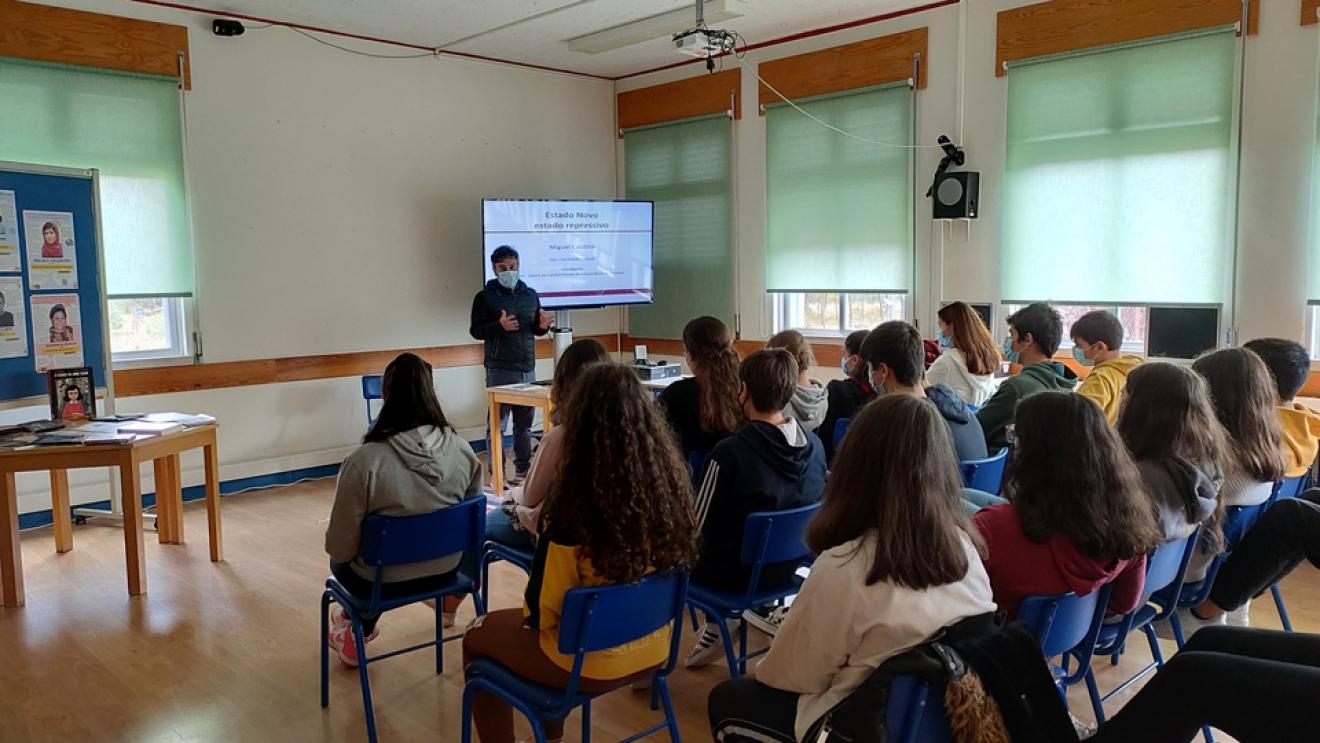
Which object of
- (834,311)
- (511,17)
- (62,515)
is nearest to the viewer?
(62,515)

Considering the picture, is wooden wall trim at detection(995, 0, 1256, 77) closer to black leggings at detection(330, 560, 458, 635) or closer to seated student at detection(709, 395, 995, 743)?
seated student at detection(709, 395, 995, 743)

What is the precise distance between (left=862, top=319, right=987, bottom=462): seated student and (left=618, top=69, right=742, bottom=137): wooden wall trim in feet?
12.9

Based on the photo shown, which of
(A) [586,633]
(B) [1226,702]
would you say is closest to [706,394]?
(A) [586,633]

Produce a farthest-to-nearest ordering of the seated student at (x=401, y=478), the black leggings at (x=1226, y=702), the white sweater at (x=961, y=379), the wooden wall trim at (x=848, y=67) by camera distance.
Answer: the wooden wall trim at (x=848, y=67)
the white sweater at (x=961, y=379)
the seated student at (x=401, y=478)
the black leggings at (x=1226, y=702)

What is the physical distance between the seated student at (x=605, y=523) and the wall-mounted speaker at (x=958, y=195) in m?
3.91

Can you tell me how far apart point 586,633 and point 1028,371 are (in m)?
2.48

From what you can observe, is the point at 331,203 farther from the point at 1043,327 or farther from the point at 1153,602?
the point at 1153,602

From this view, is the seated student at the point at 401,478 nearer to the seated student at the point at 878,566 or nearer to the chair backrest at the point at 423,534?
the chair backrest at the point at 423,534

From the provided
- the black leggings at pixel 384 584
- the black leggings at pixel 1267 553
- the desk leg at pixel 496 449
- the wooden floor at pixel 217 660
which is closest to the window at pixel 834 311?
the desk leg at pixel 496 449

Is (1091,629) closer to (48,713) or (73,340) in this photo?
(48,713)

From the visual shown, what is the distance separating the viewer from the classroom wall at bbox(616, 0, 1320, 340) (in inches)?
175

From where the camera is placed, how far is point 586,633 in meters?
1.95

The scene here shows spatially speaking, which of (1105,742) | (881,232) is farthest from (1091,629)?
(881,232)

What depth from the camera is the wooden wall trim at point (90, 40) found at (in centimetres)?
474
